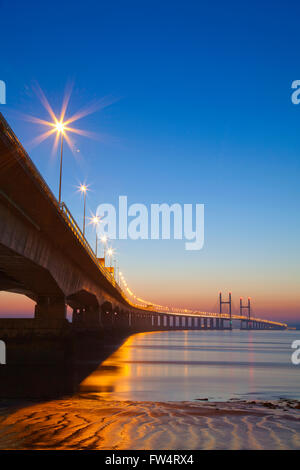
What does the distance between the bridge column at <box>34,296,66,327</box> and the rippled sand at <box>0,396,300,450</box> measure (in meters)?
23.8

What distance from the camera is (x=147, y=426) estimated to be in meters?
Answer: 15.7

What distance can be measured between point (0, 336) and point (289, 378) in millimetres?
23626

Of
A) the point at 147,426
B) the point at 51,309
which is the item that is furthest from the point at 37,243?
the point at 147,426

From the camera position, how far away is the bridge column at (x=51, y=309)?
4575cm

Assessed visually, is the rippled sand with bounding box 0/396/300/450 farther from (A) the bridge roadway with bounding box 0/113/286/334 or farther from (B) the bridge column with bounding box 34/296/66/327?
(B) the bridge column with bounding box 34/296/66/327

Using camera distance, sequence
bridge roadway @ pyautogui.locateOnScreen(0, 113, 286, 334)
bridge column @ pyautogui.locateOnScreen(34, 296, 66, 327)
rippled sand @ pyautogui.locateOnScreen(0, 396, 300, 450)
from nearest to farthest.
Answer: rippled sand @ pyautogui.locateOnScreen(0, 396, 300, 450) → bridge roadway @ pyautogui.locateOnScreen(0, 113, 286, 334) → bridge column @ pyautogui.locateOnScreen(34, 296, 66, 327)

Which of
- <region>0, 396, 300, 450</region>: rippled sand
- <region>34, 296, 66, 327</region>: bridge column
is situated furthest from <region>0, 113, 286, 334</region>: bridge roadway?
<region>0, 396, 300, 450</region>: rippled sand

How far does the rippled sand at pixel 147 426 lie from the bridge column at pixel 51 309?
23.8 metres

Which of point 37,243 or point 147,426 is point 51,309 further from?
point 147,426

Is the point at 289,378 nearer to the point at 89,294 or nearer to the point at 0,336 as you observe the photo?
the point at 0,336

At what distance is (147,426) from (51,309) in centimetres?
3174

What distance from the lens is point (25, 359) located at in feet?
134

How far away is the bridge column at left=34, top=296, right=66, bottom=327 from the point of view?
150 feet
